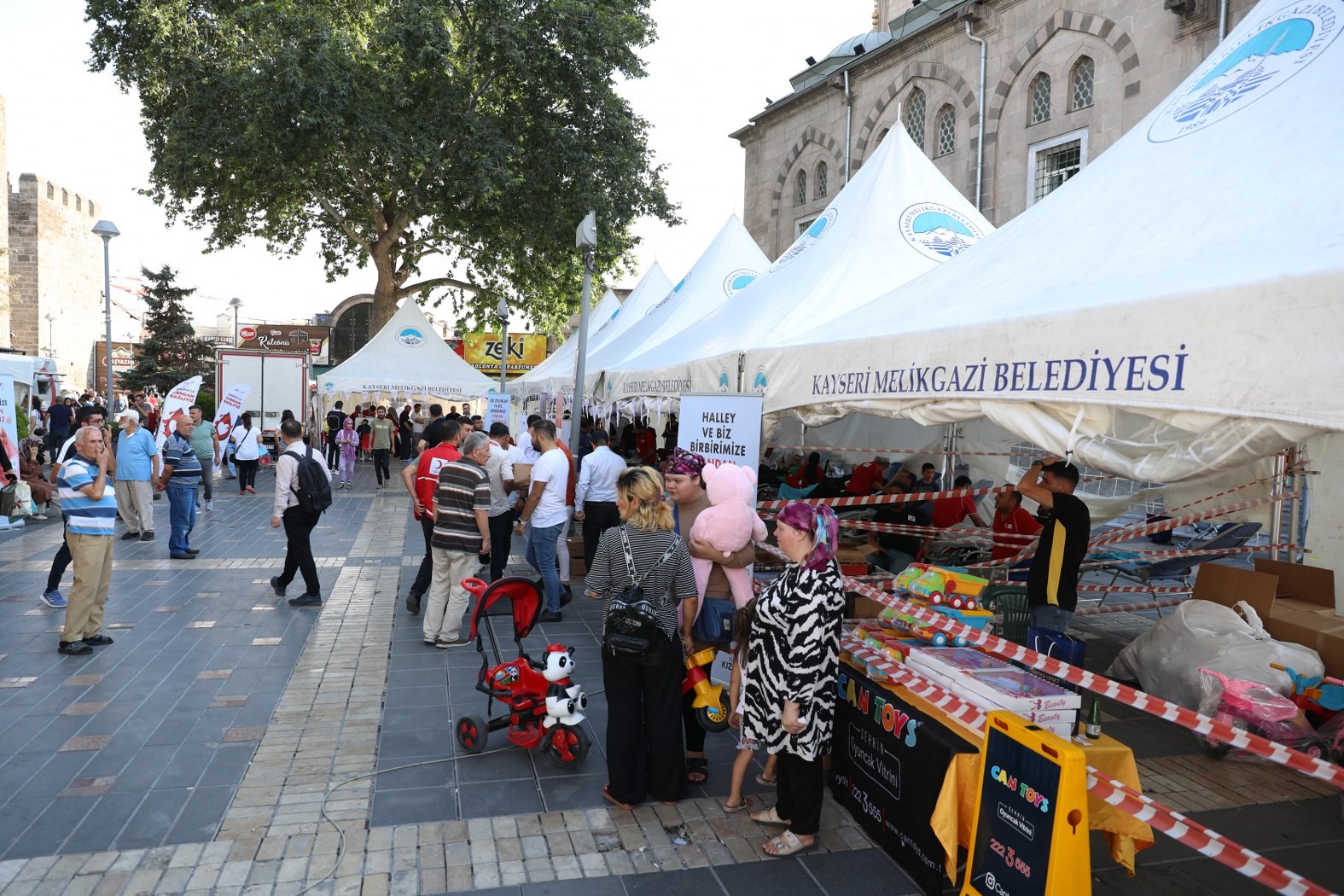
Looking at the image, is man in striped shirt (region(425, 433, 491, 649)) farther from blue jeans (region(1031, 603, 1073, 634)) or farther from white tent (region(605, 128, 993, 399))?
blue jeans (region(1031, 603, 1073, 634))

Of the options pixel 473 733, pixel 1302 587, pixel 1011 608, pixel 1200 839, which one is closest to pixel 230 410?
pixel 473 733

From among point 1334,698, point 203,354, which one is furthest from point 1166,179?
point 203,354

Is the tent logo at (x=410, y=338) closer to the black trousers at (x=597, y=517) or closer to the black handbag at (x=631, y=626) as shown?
the black trousers at (x=597, y=517)

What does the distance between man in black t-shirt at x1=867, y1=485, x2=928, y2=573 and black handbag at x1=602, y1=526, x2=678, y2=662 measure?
446 cm

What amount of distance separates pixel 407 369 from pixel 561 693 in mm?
17376

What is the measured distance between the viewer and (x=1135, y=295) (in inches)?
134

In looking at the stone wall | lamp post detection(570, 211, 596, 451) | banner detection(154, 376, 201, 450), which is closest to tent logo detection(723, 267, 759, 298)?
lamp post detection(570, 211, 596, 451)

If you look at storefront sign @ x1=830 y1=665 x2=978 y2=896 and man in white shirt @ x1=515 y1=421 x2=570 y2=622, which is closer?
storefront sign @ x1=830 y1=665 x2=978 y2=896

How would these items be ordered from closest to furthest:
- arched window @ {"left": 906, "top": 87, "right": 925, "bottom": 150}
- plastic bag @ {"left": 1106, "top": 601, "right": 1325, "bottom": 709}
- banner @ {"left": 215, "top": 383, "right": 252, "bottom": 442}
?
plastic bag @ {"left": 1106, "top": 601, "right": 1325, "bottom": 709} → banner @ {"left": 215, "top": 383, "right": 252, "bottom": 442} → arched window @ {"left": 906, "top": 87, "right": 925, "bottom": 150}

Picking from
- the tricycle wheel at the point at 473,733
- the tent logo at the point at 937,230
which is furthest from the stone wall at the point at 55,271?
the tricycle wheel at the point at 473,733

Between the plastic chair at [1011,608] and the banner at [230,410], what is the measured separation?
1594 cm

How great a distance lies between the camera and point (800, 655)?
12.3 ft

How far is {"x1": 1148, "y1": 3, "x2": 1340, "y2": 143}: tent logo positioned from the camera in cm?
420

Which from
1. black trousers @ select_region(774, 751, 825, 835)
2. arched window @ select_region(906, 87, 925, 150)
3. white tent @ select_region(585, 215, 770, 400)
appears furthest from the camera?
arched window @ select_region(906, 87, 925, 150)
